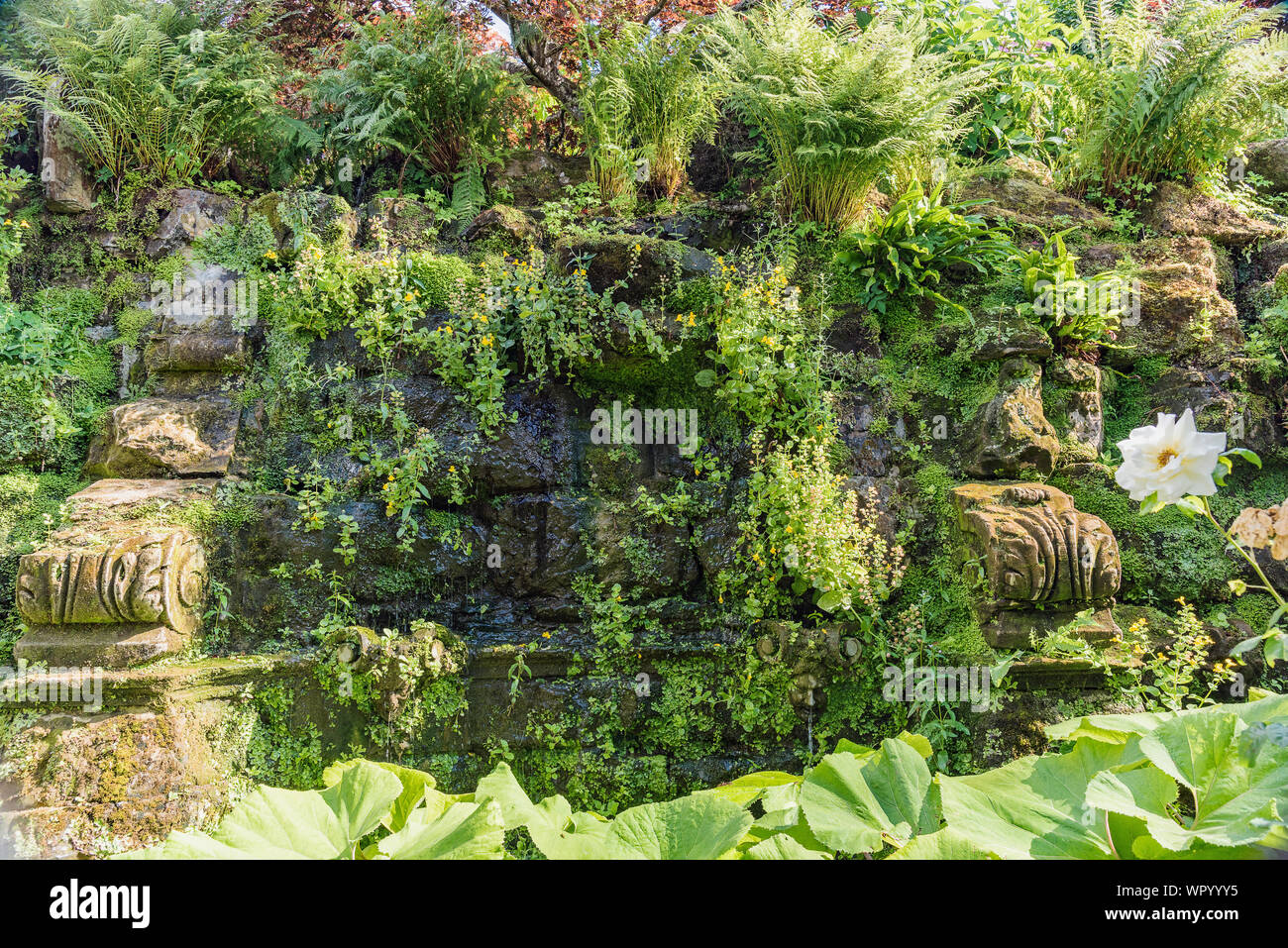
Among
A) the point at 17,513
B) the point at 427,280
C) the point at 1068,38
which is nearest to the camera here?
the point at 17,513

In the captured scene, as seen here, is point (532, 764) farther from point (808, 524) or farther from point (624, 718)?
point (808, 524)

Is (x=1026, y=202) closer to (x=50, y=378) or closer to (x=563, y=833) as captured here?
(x=563, y=833)

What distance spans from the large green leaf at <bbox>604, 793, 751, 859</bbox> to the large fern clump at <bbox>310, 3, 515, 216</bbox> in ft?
15.3

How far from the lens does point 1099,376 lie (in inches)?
174

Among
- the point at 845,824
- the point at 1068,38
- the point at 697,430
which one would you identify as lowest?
the point at 845,824

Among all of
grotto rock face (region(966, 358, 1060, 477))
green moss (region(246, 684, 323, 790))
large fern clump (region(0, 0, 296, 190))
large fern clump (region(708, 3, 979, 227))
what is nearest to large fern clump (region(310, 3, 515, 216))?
large fern clump (region(0, 0, 296, 190))

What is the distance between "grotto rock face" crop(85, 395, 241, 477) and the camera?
166 inches

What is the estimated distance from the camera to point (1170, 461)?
116 cm

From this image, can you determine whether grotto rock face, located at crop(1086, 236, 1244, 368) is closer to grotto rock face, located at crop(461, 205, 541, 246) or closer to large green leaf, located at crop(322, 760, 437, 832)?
grotto rock face, located at crop(461, 205, 541, 246)

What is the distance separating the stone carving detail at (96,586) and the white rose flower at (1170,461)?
3740 mm

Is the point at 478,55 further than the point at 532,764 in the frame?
Yes

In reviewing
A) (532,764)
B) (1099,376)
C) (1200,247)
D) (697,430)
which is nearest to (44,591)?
(532,764)

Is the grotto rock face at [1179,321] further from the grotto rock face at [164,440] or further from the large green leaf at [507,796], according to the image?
the grotto rock face at [164,440]

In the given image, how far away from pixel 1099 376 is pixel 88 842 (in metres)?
5.31
